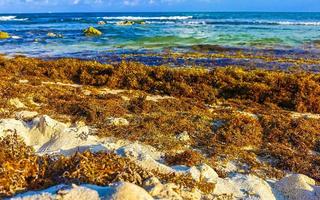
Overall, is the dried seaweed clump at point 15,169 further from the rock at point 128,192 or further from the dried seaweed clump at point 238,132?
the dried seaweed clump at point 238,132

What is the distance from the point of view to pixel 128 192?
11.0 ft

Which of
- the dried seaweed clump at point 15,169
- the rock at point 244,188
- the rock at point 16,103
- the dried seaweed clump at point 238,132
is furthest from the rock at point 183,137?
the rock at point 16,103

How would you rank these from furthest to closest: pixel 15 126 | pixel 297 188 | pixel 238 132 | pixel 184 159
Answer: pixel 238 132, pixel 15 126, pixel 184 159, pixel 297 188

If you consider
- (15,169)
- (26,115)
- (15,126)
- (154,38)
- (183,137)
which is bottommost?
(154,38)

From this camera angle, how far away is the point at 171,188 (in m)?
3.99

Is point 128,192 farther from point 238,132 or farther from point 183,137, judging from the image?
point 238,132

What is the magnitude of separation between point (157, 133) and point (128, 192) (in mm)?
3549

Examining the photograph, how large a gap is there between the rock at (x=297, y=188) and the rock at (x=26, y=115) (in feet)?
14.1

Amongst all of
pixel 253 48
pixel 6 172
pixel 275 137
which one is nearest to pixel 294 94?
pixel 275 137

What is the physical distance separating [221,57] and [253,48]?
5.01 metres

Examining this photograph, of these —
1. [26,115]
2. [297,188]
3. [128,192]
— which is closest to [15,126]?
[26,115]

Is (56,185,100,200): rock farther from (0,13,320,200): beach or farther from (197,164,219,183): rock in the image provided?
(197,164,219,183): rock

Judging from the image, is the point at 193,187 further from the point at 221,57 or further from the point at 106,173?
the point at 221,57

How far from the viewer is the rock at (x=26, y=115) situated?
708cm
